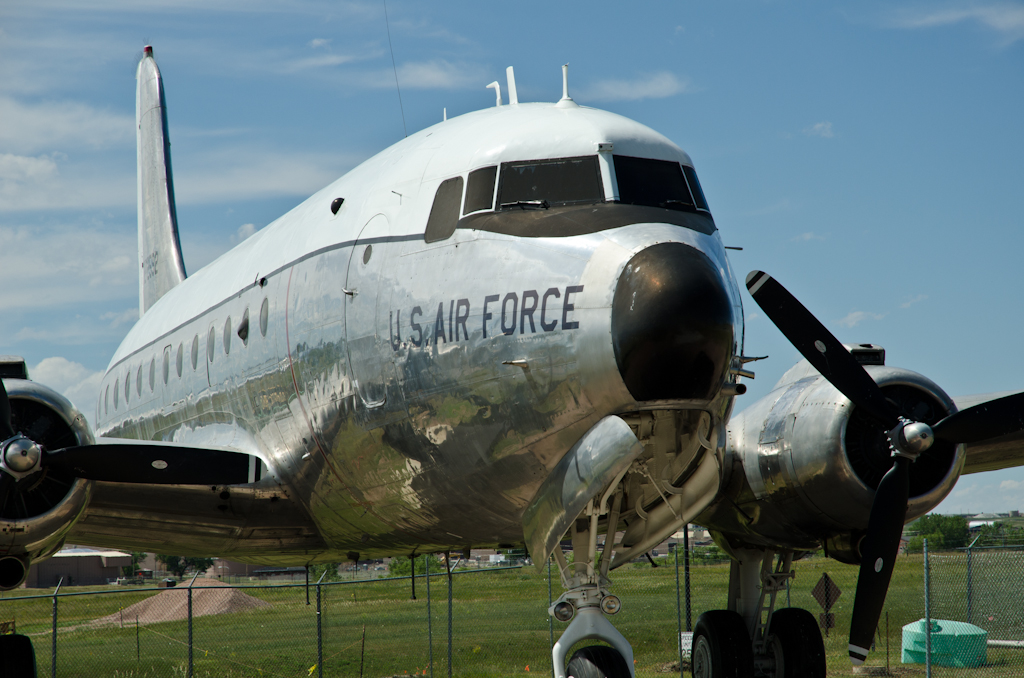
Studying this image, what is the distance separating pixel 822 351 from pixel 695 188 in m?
2.09

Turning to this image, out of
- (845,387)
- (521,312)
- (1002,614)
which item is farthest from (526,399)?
(1002,614)

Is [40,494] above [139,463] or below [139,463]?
below

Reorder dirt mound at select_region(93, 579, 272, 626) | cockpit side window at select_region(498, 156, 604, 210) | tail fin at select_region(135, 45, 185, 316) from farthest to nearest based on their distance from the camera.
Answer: dirt mound at select_region(93, 579, 272, 626) → tail fin at select_region(135, 45, 185, 316) → cockpit side window at select_region(498, 156, 604, 210)

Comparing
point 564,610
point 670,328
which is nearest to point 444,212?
point 670,328

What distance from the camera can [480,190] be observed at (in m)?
7.57

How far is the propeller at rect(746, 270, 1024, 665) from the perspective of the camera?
28.3 feet

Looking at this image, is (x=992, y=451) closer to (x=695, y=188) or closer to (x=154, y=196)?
(x=695, y=188)

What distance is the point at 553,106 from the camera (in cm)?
834

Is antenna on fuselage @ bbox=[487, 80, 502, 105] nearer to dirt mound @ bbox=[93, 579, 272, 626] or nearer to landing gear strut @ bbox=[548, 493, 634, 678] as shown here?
landing gear strut @ bbox=[548, 493, 634, 678]

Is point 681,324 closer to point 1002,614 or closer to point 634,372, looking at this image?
point 634,372

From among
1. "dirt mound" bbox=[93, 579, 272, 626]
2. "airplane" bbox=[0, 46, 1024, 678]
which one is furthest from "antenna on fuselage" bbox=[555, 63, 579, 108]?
"dirt mound" bbox=[93, 579, 272, 626]

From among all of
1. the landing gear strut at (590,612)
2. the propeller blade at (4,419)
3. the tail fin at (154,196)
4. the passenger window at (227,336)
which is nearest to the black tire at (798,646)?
the landing gear strut at (590,612)

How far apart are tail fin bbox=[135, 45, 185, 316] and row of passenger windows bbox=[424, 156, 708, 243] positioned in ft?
42.2

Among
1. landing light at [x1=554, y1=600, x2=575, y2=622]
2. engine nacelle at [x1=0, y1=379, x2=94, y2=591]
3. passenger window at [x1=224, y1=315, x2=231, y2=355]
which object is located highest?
passenger window at [x1=224, y1=315, x2=231, y2=355]
